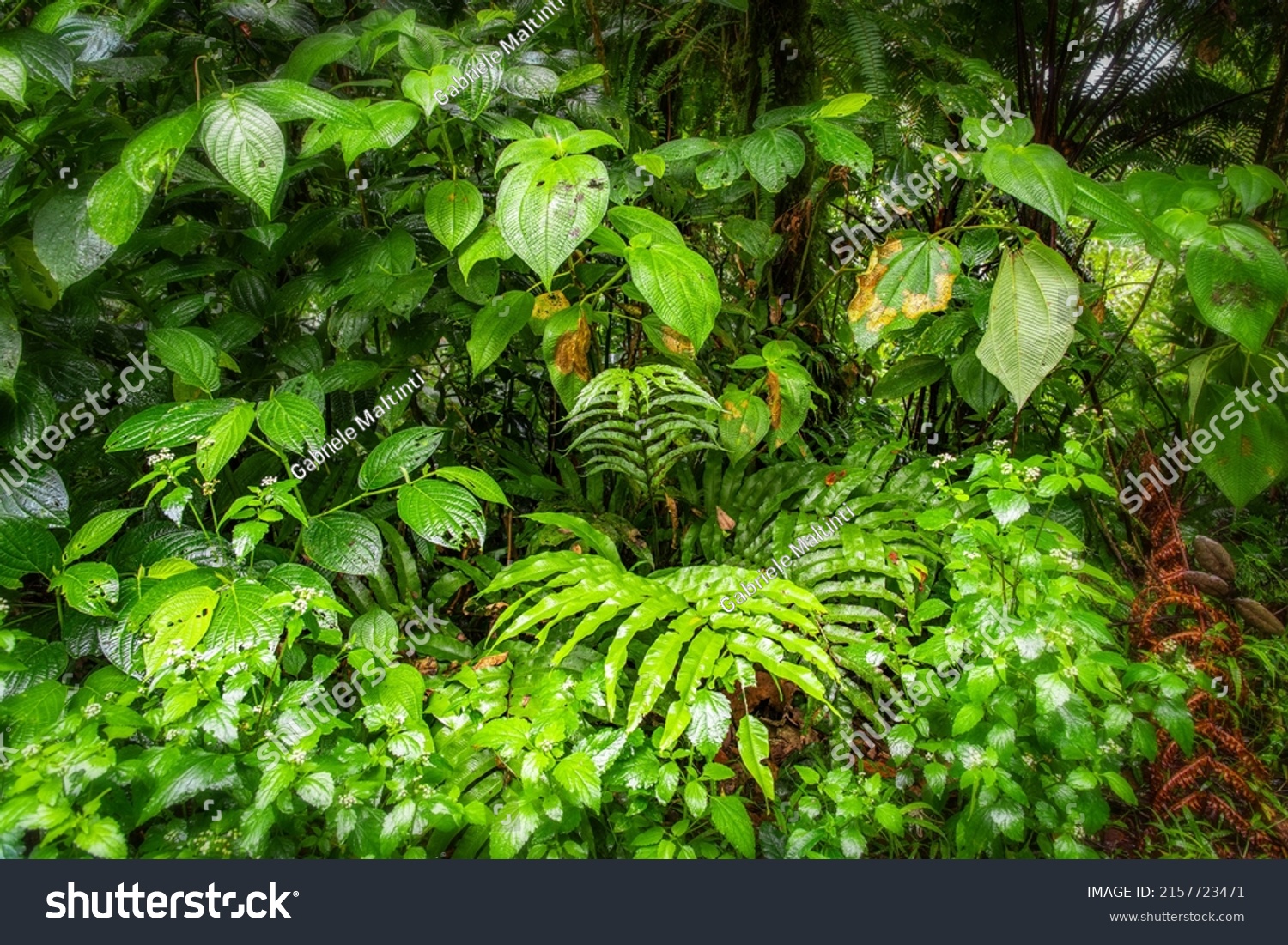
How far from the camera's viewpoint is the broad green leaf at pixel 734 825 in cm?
145

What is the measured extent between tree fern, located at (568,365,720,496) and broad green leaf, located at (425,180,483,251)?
403 millimetres

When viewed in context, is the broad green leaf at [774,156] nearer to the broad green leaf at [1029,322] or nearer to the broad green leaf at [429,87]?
the broad green leaf at [1029,322]

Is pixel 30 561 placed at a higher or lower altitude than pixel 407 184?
lower

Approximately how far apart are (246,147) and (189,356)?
0.50 meters

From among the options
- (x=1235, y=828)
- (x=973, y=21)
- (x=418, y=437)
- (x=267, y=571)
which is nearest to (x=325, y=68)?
(x=418, y=437)

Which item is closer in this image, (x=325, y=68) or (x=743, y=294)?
(x=325, y=68)

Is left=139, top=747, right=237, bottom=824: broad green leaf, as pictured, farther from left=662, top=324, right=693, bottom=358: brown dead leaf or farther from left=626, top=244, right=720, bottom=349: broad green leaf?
left=662, top=324, right=693, bottom=358: brown dead leaf

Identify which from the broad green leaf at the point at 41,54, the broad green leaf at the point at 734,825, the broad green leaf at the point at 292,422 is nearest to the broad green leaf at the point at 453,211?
the broad green leaf at the point at 292,422

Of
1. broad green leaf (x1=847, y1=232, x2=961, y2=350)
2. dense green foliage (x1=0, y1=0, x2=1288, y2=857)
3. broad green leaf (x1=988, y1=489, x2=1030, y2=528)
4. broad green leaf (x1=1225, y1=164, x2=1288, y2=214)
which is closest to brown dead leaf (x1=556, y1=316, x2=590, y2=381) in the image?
dense green foliage (x1=0, y1=0, x2=1288, y2=857)

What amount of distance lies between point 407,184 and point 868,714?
60.1 inches

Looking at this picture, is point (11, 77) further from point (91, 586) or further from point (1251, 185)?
point (1251, 185)

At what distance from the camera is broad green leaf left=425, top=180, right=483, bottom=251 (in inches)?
66.6

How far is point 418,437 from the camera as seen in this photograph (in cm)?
181

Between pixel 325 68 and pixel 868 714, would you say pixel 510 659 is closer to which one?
pixel 868 714
